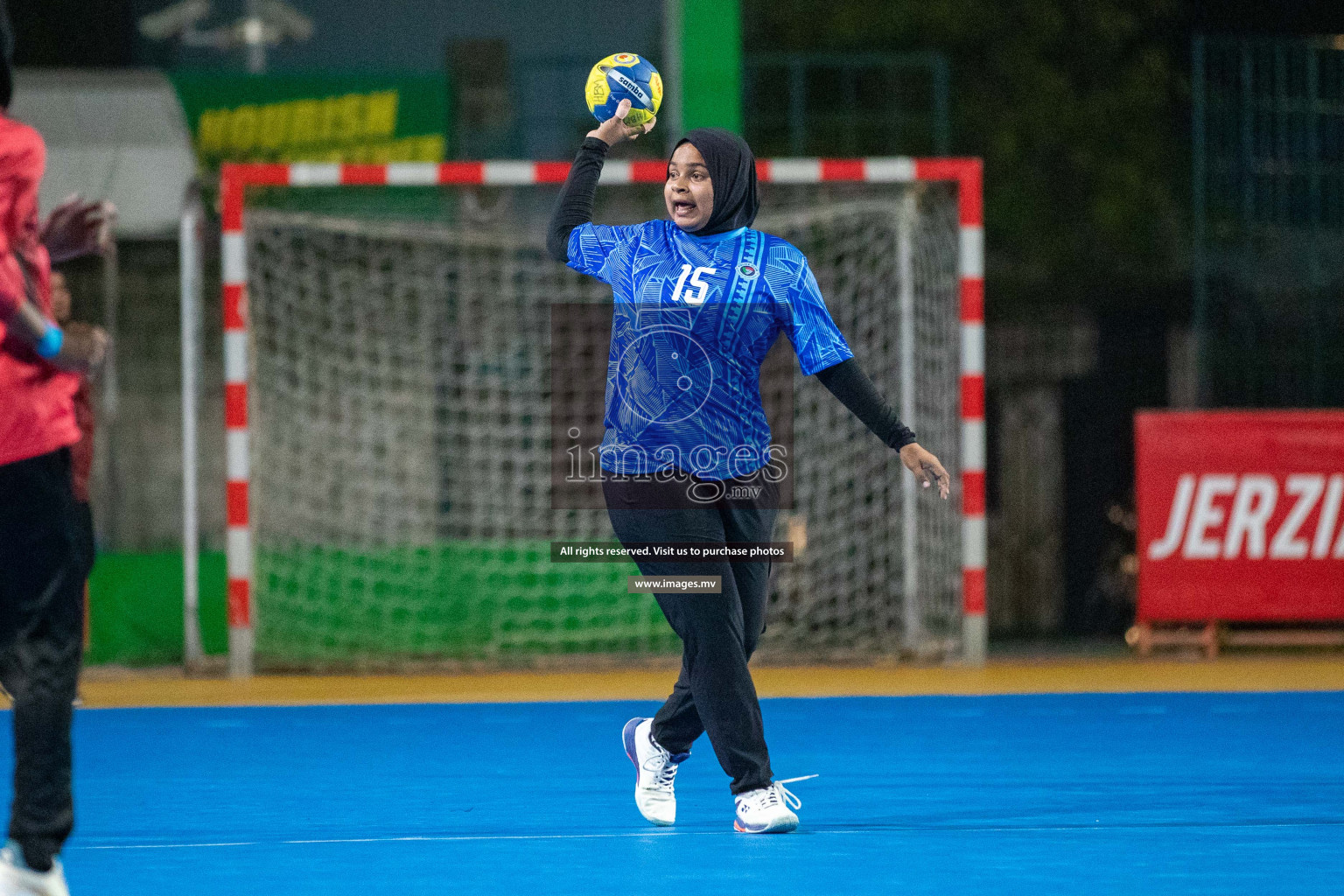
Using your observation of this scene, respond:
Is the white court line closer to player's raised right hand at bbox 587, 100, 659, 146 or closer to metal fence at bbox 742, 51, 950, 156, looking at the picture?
player's raised right hand at bbox 587, 100, 659, 146

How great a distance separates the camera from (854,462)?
10852mm

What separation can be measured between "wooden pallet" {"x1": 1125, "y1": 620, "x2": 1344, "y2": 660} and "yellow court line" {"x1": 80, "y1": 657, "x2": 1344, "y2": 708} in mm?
128

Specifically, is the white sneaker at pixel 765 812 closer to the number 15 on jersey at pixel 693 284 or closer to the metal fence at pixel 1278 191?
the number 15 on jersey at pixel 693 284

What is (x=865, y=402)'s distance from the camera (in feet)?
16.0

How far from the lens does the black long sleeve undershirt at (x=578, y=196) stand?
16.9ft

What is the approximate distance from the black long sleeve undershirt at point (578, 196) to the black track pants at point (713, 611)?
0.74 m

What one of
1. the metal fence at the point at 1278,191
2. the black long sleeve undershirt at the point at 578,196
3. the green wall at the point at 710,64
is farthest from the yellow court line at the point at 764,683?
the black long sleeve undershirt at the point at 578,196

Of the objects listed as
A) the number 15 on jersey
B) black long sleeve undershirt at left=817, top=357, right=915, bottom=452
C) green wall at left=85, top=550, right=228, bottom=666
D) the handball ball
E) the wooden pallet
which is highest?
the handball ball

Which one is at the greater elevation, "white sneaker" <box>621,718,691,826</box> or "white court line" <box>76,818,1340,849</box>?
"white sneaker" <box>621,718,691,826</box>

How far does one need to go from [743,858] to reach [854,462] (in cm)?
638

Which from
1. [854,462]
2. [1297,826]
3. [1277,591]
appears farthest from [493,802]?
[1277,591]

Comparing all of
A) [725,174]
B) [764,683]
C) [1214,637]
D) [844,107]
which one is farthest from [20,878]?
[844,107]

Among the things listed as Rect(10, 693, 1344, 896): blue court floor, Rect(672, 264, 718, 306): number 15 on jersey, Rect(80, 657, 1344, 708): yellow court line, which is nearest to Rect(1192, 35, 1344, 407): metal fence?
Rect(80, 657, 1344, 708): yellow court line

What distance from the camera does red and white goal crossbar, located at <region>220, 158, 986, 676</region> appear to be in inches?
378
